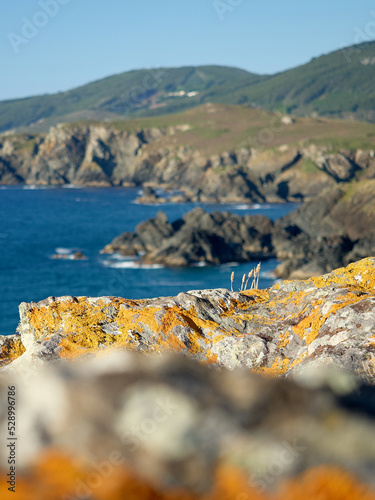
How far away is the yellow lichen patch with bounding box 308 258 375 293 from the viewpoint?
381 inches

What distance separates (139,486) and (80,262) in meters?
82.1

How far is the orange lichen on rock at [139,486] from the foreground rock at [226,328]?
75.3 inches

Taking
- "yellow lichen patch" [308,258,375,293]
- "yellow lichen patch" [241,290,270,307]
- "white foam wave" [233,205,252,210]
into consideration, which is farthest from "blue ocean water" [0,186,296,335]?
"yellow lichen patch" [308,258,375,293]

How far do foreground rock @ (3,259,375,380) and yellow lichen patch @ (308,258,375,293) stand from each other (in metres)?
0.05

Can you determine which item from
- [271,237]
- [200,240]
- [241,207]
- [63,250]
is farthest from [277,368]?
[241,207]

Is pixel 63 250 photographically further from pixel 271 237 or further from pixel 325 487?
pixel 325 487

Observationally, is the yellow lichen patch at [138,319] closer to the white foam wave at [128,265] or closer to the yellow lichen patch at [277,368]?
the yellow lichen patch at [277,368]

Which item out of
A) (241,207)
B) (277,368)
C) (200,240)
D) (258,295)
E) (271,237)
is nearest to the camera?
(277,368)

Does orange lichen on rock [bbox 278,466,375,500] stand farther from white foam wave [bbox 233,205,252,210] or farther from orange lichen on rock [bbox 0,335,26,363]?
white foam wave [bbox 233,205,252,210]

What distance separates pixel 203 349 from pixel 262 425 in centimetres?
322

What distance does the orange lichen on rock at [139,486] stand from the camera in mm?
4352

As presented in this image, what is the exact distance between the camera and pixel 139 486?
452cm

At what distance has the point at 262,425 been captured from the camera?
470 centimetres

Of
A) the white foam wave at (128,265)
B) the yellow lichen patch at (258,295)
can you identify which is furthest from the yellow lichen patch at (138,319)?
the white foam wave at (128,265)
